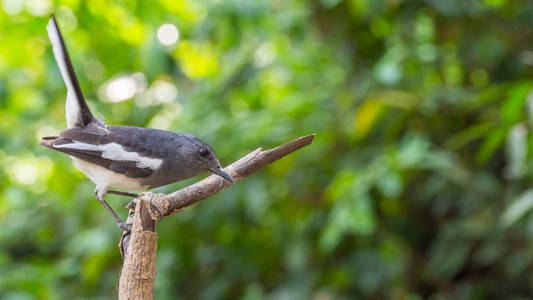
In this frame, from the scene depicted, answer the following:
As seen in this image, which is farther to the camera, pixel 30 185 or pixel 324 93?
pixel 30 185

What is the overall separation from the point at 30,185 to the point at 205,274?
2.10m

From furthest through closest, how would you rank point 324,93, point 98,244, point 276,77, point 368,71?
1. point 276,77
2. point 368,71
3. point 324,93
4. point 98,244

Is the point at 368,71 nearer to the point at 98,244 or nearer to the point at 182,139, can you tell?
the point at 98,244

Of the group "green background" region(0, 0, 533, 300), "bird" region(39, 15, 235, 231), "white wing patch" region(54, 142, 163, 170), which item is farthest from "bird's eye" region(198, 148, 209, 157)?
"green background" region(0, 0, 533, 300)

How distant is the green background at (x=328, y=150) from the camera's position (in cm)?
336

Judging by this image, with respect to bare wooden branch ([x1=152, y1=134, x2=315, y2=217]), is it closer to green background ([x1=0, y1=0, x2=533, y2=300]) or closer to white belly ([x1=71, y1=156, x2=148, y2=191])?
white belly ([x1=71, y1=156, x2=148, y2=191])

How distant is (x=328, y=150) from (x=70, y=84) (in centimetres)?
230

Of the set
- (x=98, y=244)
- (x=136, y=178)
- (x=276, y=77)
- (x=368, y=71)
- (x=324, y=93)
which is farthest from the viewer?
(x=276, y=77)

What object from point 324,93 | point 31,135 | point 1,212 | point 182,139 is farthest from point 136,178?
point 1,212

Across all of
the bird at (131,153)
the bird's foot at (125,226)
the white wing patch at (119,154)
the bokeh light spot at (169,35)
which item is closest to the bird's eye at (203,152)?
the bird at (131,153)

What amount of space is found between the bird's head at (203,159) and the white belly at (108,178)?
0.57 ft

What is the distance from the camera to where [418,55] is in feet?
12.0

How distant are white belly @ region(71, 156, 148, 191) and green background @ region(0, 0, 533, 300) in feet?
4.76

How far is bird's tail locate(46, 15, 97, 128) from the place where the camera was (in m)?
1.68
